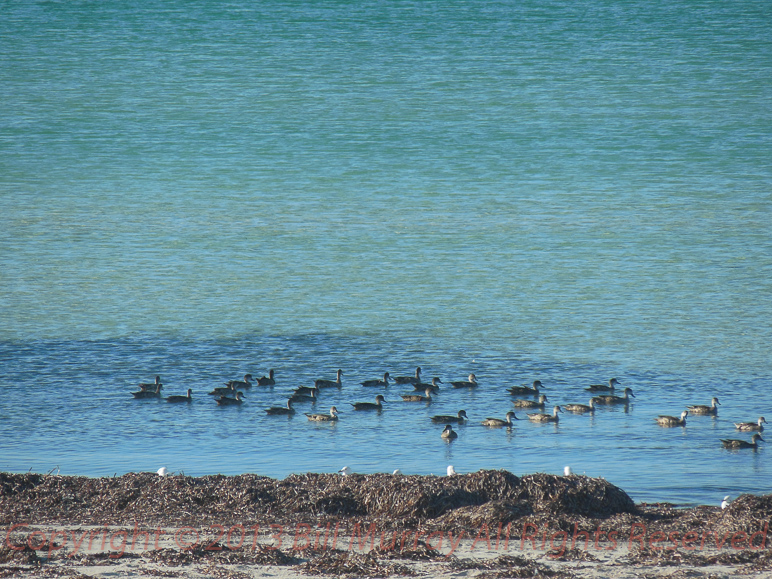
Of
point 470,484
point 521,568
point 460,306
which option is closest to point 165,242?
point 460,306

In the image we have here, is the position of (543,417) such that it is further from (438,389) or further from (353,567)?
(353,567)

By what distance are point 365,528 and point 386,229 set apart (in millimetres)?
35889

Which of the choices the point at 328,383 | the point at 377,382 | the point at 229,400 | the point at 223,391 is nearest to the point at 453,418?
the point at 377,382

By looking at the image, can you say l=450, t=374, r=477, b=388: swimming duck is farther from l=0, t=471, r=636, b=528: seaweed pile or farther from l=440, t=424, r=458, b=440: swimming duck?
l=0, t=471, r=636, b=528: seaweed pile

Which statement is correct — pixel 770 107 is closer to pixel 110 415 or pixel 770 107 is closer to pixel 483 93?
pixel 483 93

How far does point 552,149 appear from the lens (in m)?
59.5

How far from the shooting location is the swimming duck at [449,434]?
19.7 meters

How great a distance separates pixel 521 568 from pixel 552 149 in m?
49.8

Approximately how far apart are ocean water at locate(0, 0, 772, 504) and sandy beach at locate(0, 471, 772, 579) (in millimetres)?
2897

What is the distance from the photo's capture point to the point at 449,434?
19.8 m

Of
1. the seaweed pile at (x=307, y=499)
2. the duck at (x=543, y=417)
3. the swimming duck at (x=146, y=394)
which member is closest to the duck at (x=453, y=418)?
the duck at (x=543, y=417)

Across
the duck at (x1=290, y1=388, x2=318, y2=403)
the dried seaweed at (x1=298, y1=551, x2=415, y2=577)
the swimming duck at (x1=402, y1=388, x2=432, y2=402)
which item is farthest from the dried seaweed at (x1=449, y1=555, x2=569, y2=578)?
the swimming duck at (x1=402, y1=388, x2=432, y2=402)

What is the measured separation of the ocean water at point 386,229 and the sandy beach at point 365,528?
114 inches

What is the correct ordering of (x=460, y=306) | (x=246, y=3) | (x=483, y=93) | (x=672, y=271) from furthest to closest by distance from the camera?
(x=246, y=3)
(x=483, y=93)
(x=672, y=271)
(x=460, y=306)
